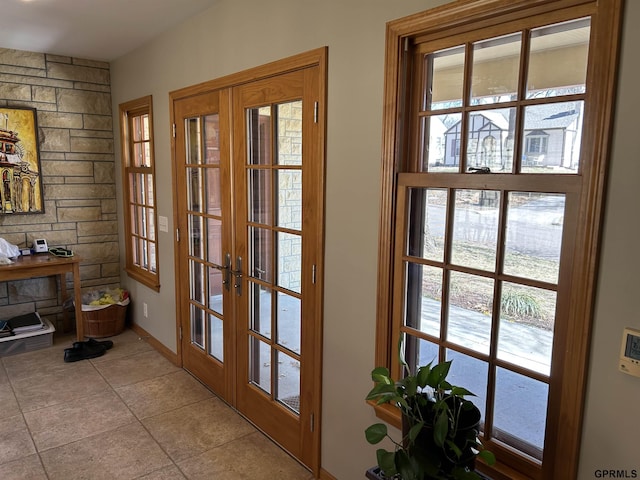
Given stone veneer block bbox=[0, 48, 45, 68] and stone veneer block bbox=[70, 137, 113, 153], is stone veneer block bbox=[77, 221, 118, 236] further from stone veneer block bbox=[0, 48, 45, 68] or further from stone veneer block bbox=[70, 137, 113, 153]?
stone veneer block bbox=[0, 48, 45, 68]

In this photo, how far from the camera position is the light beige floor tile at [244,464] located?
7.95ft

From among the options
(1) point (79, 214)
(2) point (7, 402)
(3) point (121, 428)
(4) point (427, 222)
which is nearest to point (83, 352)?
(2) point (7, 402)

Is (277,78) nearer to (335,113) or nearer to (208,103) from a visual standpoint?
(335,113)

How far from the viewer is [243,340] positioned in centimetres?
289

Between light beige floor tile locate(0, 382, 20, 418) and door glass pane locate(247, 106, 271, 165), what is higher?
door glass pane locate(247, 106, 271, 165)

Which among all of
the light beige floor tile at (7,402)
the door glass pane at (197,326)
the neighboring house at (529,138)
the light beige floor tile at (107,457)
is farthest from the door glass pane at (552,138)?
the light beige floor tile at (7,402)

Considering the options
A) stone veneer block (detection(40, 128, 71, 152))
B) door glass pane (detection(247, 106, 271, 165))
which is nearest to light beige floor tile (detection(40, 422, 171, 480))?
door glass pane (detection(247, 106, 271, 165))

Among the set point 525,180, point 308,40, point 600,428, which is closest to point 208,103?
point 308,40

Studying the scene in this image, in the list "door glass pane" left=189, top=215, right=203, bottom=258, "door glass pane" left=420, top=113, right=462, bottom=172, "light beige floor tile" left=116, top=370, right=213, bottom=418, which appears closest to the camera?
"door glass pane" left=420, top=113, right=462, bottom=172

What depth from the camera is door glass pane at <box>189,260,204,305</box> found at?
132 inches

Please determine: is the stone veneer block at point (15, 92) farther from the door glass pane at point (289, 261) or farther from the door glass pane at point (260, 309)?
the door glass pane at point (289, 261)

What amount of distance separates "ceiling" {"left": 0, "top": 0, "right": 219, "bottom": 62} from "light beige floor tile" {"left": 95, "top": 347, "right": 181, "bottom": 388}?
2.63 meters

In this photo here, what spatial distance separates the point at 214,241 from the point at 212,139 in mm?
694
